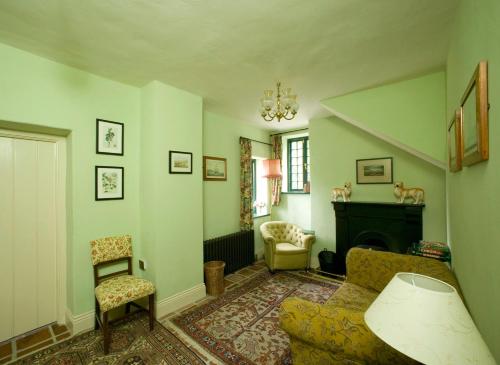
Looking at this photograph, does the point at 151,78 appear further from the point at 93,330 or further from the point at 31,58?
the point at 93,330

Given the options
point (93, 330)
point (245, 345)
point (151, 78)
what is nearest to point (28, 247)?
point (93, 330)

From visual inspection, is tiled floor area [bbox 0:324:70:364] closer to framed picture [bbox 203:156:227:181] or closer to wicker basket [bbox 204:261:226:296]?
wicker basket [bbox 204:261:226:296]

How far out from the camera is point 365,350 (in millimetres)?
1162

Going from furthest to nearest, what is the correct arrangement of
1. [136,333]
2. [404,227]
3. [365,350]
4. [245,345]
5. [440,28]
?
[404,227]
[136,333]
[245,345]
[440,28]
[365,350]

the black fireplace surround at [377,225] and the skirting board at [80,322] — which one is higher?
the black fireplace surround at [377,225]

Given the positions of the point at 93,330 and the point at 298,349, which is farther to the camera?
the point at 93,330

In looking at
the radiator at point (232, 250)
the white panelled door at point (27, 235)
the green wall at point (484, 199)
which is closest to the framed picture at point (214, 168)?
the radiator at point (232, 250)

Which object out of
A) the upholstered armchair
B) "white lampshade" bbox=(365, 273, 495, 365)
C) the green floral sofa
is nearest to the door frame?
the green floral sofa

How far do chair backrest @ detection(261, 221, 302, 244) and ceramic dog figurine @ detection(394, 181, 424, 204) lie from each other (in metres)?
1.73

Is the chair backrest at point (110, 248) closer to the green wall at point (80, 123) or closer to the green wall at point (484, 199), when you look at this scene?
the green wall at point (80, 123)

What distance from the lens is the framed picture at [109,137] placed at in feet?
8.41

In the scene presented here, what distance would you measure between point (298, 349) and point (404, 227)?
2705 mm

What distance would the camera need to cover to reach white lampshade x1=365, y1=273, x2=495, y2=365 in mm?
660

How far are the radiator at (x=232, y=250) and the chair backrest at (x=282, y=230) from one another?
0.34m
